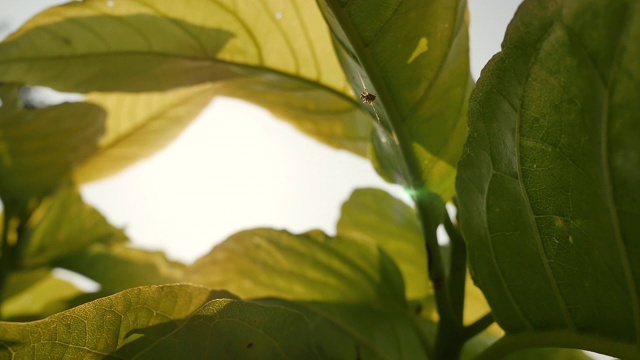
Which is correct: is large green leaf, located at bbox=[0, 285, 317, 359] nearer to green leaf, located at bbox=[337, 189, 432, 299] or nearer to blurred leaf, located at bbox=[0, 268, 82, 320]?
green leaf, located at bbox=[337, 189, 432, 299]

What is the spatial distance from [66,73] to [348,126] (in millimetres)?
440

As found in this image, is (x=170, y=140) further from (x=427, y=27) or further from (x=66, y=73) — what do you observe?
(x=427, y=27)

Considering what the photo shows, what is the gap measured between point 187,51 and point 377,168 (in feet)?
1.07

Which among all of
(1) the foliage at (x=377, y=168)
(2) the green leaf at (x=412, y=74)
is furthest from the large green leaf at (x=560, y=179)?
(2) the green leaf at (x=412, y=74)

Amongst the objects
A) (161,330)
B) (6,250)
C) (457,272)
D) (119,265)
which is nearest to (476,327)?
(457,272)

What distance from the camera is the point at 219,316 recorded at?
0.55 m

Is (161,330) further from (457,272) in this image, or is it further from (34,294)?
(34,294)

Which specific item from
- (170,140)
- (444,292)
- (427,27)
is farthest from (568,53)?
(170,140)

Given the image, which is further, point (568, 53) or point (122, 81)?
point (122, 81)

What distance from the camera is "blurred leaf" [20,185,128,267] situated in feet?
4.17

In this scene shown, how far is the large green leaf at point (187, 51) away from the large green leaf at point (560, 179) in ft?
1.22

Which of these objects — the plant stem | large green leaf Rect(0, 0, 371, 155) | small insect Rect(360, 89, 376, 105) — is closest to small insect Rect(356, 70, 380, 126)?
small insect Rect(360, 89, 376, 105)

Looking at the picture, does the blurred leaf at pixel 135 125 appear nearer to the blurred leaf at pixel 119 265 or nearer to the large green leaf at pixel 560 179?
the blurred leaf at pixel 119 265

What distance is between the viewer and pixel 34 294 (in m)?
1.35
